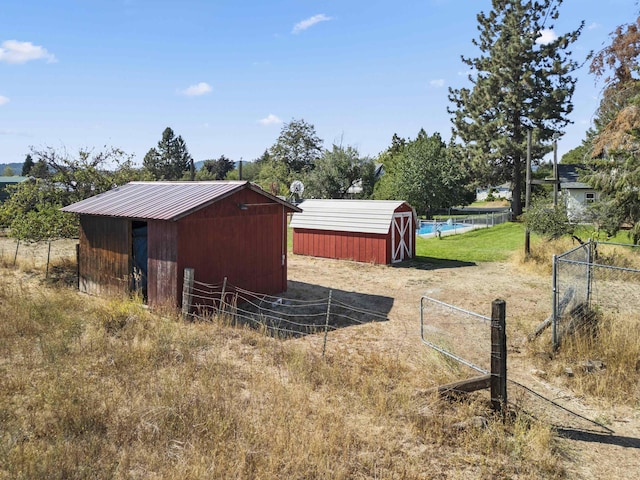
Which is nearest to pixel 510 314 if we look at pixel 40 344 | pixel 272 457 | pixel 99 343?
pixel 272 457

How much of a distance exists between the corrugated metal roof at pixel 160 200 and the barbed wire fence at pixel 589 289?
27.9 ft

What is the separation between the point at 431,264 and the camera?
20.5 m

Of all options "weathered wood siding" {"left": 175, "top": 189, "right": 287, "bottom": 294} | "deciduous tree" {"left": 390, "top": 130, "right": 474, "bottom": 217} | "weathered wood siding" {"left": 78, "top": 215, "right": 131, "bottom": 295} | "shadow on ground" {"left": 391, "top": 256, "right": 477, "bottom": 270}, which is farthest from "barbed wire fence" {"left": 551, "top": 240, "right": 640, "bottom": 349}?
"deciduous tree" {"left": 390, "top": 130, "right": 474, "bottom": 217}

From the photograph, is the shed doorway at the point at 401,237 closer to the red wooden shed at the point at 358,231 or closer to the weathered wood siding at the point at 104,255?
the red wooden shed at the point at 358,231

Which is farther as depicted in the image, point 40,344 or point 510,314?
point 510,314

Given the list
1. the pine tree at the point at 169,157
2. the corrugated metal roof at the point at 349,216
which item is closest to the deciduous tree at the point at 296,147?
the pine tree at the point at 169,157

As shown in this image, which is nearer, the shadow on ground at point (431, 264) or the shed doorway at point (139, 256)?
the shed doorway at point (139, 256)

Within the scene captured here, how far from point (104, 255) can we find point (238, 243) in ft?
14.1

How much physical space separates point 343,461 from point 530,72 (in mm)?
42491

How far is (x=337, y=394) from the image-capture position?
6828 millimetres

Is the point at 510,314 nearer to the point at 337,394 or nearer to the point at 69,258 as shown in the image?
the point at 337,394

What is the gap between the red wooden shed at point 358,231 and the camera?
2039 cm

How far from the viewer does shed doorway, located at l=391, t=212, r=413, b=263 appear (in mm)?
20550

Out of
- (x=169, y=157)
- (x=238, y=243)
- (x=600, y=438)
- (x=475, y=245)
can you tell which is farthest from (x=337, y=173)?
(x=169, y=157)
